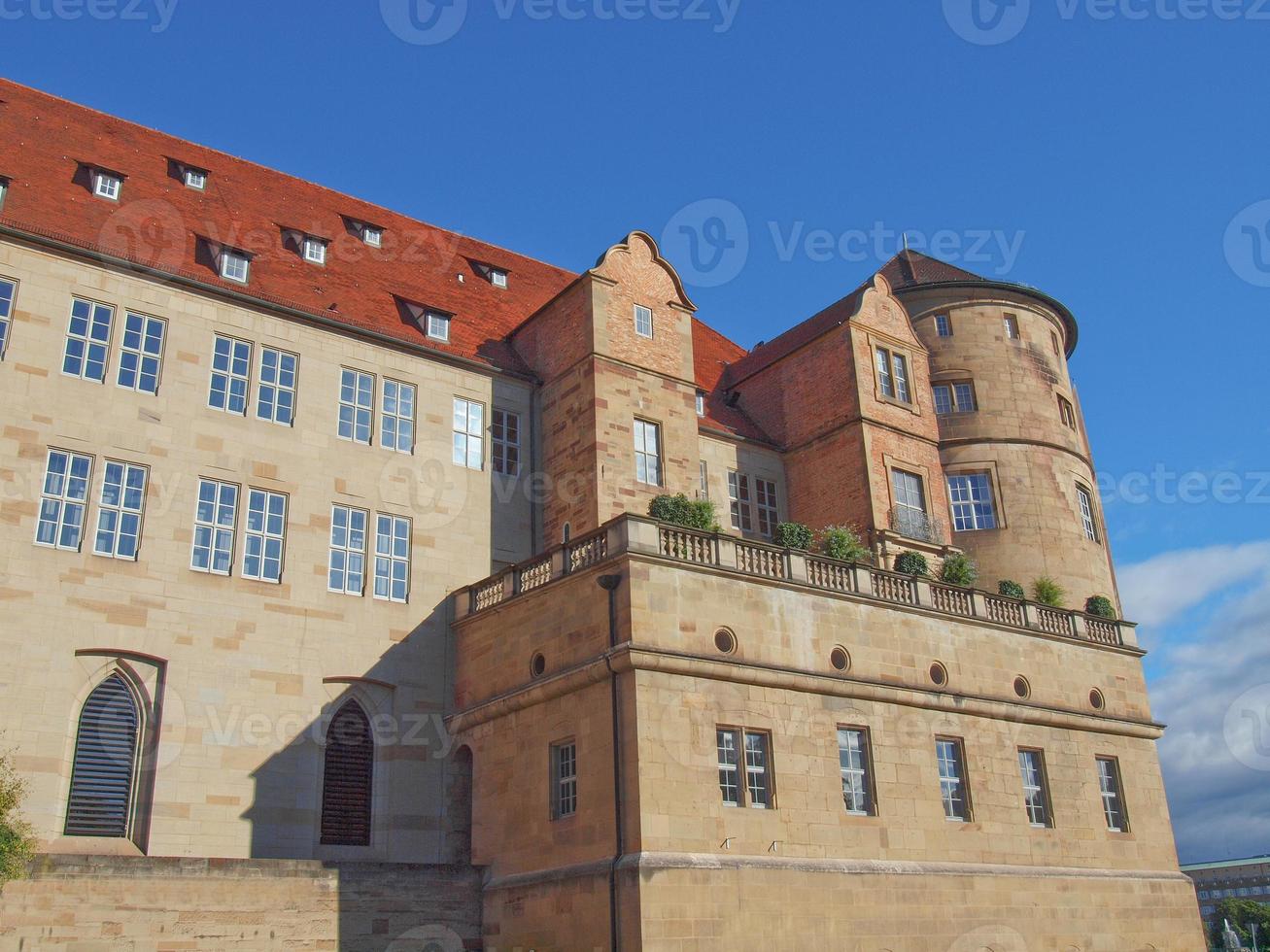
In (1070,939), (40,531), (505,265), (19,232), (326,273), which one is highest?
(505,265)

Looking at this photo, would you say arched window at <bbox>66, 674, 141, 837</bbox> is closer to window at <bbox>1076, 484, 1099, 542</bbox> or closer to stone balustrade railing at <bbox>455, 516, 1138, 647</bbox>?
stone balustrade railing at <bbox>455, 516, 1138, 647</bbox>

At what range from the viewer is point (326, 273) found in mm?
30594

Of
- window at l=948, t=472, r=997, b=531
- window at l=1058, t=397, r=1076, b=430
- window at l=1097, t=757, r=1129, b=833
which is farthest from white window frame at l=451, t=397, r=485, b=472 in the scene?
window at l=1058, t=397, r=1076, b=430

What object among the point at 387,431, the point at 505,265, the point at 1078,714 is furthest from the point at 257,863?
the point at 505,265

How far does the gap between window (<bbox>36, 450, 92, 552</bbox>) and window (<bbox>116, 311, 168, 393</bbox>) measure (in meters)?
2.01

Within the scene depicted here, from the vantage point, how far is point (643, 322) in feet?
104

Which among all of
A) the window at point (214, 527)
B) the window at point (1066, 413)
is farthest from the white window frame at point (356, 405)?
the window at point (1066, 413)

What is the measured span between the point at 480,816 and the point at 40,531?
→ 410 inches

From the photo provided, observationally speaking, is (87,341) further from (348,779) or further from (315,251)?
(348,779)

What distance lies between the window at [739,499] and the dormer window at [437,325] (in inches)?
360

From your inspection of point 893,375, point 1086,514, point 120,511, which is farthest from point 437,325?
point 1086,514

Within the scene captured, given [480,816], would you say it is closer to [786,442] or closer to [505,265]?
[786,442]

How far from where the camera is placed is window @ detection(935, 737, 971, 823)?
26.1 meters

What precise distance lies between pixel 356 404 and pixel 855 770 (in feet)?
46.0
